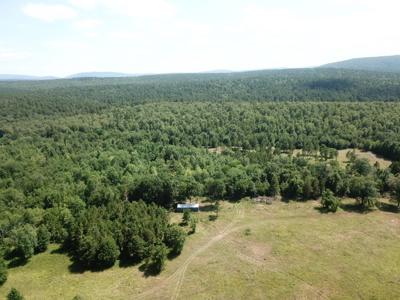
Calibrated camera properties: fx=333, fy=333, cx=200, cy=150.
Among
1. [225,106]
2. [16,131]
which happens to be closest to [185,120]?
[225,106]

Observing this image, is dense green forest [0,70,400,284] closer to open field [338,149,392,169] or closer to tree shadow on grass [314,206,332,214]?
tree shadow on grass [314,206,332,214]

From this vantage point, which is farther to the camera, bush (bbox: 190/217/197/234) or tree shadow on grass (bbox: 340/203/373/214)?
tree shadow on grass (bbox: 340/203/373/214)

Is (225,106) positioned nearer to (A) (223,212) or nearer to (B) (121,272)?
(A) (223,212)

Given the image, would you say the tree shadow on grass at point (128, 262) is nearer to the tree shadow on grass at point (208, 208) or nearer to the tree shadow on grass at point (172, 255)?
the tree shadow on grass at point (172, 255)

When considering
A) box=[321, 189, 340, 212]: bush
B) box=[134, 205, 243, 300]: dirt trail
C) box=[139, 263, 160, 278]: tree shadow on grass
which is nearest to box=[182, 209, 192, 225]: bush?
box=[134, 205, 243, 300]: dirt trail

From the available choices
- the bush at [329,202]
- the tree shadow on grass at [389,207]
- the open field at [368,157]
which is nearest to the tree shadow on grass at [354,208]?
the bush at [329,202]
